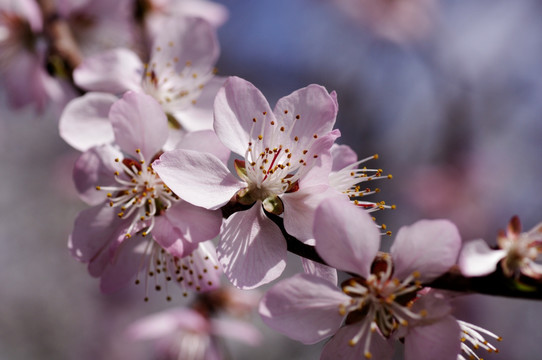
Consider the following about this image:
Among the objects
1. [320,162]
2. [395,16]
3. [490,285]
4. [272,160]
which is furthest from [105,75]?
[395,16]

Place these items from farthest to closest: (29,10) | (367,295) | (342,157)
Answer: (29,10) < (342,157) < (367,295)

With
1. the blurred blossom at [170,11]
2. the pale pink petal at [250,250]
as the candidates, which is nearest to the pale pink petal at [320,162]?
the pale pink petal at [250,250]

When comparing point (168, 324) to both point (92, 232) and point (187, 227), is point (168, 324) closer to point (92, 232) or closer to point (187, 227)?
point (92, 232)

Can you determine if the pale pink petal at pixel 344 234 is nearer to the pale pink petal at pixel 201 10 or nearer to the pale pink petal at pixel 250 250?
the pale pink petal at pixel 250 250

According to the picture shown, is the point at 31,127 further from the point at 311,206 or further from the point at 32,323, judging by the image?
the point at 311,206

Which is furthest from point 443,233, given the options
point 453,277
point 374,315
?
point 374,315

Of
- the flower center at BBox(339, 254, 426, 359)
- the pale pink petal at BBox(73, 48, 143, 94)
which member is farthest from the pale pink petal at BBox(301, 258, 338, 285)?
the pale pink petal at BBox(73, 48, 143, 94)
